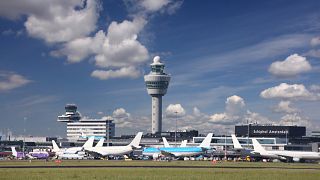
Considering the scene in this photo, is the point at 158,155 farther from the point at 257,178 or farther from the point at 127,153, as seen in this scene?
the point at 257,178

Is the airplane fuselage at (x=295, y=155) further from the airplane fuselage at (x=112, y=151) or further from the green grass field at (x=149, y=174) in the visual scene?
the green grass field at (x=149, y=174)

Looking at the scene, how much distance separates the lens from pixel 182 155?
581 feet

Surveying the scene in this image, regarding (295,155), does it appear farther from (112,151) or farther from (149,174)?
(149,174)

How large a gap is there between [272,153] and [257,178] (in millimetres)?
102479

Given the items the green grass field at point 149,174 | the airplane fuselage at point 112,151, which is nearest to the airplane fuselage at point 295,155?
the airplane fuselage at point 112,151

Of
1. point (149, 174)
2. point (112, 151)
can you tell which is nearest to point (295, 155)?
point (112, 151)

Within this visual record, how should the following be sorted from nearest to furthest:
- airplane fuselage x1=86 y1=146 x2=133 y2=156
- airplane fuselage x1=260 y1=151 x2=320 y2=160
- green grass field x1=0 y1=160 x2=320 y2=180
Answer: green grass field x1=0 y1=160 x2=320 y2=180 < airplane fuselage x1=260 y1=151 x2=320 y2=160 < airplane fuselage x1=86 y1=146 x2=133 y2=156

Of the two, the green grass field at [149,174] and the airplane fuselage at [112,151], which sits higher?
the green grass field at [149,174]

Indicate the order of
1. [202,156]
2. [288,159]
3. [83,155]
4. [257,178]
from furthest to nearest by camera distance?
[202,156]
[83,155]
[288,159]
[257,178]

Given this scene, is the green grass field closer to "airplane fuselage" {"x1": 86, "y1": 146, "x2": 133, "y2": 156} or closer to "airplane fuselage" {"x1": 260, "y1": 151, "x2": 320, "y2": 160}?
"airplane fuselage" {"x1": 260, "y1": 151, "x2": 320, "y2": 160}

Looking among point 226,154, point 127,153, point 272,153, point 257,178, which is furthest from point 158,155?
point 257,178

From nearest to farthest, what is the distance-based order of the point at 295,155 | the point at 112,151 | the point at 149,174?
the point at 149,174, the point at 295,155, the point at 112,151

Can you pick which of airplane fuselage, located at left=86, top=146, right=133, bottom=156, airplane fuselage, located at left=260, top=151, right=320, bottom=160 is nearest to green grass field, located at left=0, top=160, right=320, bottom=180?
airplane fuselage, located at left=260, top=151, right=320, bottom=160

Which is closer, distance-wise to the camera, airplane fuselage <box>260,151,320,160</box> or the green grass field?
the green grass field
